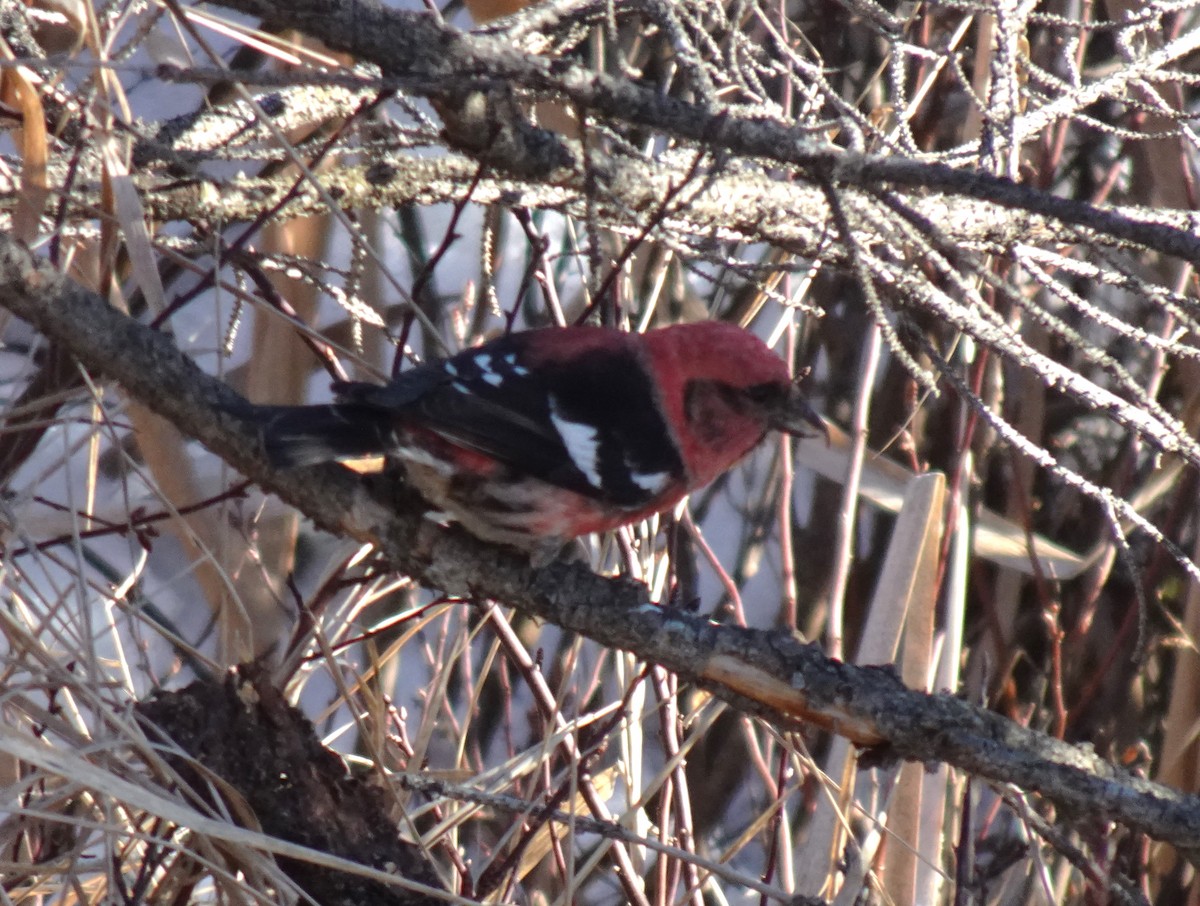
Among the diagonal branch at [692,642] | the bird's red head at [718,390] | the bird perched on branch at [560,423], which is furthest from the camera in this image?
the bird's red head at [718,390]

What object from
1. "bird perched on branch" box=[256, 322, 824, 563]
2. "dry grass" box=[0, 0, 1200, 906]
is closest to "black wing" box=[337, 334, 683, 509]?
"bird perched on branch" box=[256, 322, 824, 563]

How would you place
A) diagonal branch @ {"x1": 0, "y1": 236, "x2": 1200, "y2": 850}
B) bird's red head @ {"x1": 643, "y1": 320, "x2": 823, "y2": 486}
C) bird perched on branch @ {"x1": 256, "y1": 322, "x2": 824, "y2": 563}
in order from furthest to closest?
bird's red head @ {"x1": 643, "y1": 320, "x2": 823, "y2": 486} < bird perched on branch @ {"x1": 256, "y1": 322, "x2": 824, "y2": 563} < diagonal branch @ {"x1": 0, "y1": 236, "x2": 1200, "y2": 850}

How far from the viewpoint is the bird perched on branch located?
2.00 meters

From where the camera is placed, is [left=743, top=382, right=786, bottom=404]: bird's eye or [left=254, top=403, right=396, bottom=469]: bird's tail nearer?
[left=254, top=403, right=396, bottom=469]: bird's tail

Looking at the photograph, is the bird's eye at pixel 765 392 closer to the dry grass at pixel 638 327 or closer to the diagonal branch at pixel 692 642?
the dry grass at pixel 638 327

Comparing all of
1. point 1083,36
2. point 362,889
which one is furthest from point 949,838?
point 1083,36

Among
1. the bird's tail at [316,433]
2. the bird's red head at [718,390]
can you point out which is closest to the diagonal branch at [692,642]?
the bird's tail at [316,433]

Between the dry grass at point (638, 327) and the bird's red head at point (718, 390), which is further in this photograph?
the bird's red head at point (718, 390)

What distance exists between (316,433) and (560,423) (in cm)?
57

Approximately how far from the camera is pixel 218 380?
183 centimetres

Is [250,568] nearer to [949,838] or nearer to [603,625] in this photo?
[603,625]

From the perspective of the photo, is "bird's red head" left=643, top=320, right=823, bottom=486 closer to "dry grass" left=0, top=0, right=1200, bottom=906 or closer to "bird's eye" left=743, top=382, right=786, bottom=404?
"bird's eye" left=743, top=382, right=786, bottom=404

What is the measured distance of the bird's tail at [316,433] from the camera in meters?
1.77

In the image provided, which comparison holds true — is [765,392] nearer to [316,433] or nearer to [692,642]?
[692,642]
